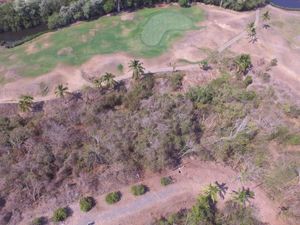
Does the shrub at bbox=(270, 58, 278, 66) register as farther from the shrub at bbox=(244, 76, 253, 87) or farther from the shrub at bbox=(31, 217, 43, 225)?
the shrub at bbox=(31, 217, 43, 225)

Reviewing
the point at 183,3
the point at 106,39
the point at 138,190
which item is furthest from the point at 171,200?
the point at 183,3

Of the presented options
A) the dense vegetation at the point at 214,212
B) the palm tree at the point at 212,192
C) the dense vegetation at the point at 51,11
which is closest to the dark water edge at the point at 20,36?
the dense vegetation at the point at 51,11

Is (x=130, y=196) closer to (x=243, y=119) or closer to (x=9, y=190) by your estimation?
(x=9, y=190)

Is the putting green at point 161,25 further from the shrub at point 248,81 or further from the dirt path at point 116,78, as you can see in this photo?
the shrub at point 248,81

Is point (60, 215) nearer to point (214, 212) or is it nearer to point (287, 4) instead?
point (214, 212)

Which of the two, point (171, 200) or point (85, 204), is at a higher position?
point (85, 204)

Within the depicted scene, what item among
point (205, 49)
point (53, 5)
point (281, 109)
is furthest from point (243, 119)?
point (53, 5)

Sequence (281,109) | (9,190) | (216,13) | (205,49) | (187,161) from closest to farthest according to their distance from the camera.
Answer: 1. (9,190)
2. (187,161)
3. (281,109)
4. (205,49)
5. (216,13)
